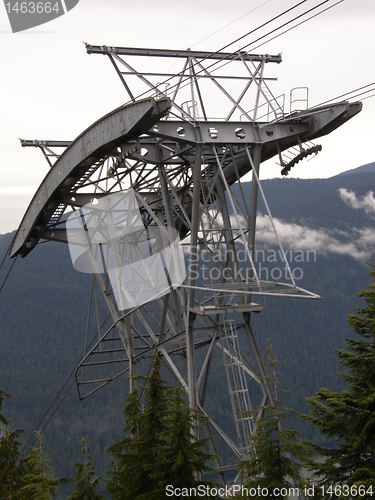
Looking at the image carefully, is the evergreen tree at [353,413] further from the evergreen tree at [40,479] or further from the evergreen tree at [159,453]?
the evergreen tree at [40,479]

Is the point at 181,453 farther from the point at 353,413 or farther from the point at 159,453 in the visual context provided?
the point at 353,413

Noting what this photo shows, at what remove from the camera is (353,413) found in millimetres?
13562

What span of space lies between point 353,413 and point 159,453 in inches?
146

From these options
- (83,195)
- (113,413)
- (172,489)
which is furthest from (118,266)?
(113,413)

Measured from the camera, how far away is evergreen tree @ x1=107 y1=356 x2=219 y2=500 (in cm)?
1310

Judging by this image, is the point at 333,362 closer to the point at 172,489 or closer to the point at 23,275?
the point at 23,275

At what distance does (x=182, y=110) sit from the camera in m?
19.7

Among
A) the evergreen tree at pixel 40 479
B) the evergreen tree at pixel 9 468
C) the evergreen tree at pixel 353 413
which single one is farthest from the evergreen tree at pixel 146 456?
the evergreen tree at pixel 9 468

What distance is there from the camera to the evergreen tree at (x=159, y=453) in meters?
13.1

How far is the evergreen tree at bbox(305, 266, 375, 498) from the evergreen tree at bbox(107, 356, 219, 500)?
8.05 ft

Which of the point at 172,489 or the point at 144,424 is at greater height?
the point at 144,424

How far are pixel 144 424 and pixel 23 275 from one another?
524 ft

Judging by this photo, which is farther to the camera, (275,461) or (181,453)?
(181,453)

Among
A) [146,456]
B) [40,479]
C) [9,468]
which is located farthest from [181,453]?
[9,468]
